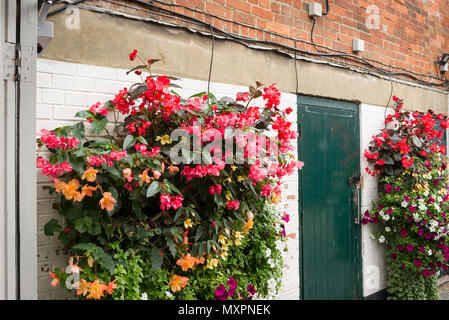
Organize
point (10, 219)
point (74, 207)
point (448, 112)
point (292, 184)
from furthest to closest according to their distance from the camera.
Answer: point (448, 112) < point (292, 184) < point (74, 207) < point (10, 219)

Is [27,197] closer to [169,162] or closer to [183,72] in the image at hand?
[169,162]

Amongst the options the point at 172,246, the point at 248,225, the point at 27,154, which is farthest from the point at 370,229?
the point at 27,154

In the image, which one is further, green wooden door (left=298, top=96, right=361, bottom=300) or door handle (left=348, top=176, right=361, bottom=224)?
door handle (left=348, top=176, right=361, bottom=224)

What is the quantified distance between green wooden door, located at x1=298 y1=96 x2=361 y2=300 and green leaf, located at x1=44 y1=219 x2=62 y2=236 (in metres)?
2.06

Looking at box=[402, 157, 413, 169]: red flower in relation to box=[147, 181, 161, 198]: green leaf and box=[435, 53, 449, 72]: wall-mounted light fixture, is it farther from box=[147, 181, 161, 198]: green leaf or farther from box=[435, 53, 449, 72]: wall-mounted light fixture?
box=[147, 181, 161, 198]: green leaf

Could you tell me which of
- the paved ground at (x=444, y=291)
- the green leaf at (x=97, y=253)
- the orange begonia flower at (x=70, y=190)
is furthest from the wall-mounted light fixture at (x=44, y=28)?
the paved ground at (x=444, y=291)

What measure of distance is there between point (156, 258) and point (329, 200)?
2.10 metres

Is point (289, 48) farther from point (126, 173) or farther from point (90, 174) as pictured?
point (90, 174)

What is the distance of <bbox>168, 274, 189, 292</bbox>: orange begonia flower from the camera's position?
2.11 m

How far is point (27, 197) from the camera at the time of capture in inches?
66.5

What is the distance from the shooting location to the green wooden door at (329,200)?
3459 mm

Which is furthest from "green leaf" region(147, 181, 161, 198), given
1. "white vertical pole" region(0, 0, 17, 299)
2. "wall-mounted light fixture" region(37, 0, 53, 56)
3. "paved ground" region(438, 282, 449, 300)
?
"paved ground" region(438, 282, 449, 300)
